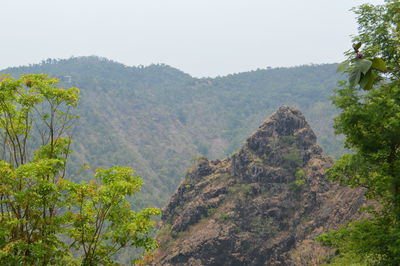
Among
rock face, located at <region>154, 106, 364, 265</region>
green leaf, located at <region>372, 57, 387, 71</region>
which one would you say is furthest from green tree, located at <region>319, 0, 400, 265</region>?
rock face, located at <region>154, 106, 364, 265</region>

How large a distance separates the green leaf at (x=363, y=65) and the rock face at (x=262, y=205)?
3811 cm

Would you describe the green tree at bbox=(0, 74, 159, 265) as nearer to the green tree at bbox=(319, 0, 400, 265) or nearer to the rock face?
the green tree at bbox=(319, 0, 400, 265)

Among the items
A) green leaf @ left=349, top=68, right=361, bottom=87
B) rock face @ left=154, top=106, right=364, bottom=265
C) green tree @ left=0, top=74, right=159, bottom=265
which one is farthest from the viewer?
rock face @ left=154, top=106, right=364, bottom=265

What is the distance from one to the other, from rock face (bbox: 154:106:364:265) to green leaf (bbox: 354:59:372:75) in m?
38.1

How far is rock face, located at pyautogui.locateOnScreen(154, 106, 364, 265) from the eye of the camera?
44.4 m

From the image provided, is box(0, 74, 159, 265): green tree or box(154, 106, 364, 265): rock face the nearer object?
box(0, 74, 159, 265): green tree

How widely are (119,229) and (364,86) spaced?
39.5 ft

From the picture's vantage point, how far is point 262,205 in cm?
4956

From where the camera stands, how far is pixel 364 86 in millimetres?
4137

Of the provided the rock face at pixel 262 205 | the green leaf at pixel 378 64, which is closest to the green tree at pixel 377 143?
the green leaf at pixel 378 64

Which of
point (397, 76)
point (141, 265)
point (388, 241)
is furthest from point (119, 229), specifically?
point (397, 76)

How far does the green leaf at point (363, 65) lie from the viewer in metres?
4.08

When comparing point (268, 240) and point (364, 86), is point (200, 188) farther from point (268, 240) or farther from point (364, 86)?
point (364, 86)

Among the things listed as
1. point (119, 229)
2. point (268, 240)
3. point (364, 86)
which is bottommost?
point (268, 240)
